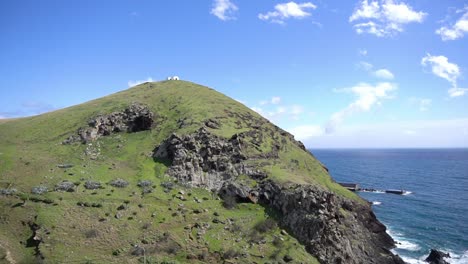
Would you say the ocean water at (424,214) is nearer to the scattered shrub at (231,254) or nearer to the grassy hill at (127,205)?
→ the grassy hill at (127,205)

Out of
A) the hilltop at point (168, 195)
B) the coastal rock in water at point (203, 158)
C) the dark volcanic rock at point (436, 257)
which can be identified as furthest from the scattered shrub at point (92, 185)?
the dark volcanic rock at point (436, 257)

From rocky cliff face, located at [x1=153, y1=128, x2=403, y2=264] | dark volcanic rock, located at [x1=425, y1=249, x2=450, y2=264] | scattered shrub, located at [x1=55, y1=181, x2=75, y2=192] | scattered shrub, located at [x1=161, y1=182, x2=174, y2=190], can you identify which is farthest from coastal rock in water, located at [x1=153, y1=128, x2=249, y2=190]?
dark volcanic rock, located at [x1=425, y1=249, x2=450, y2=264]

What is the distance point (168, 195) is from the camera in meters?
72.8

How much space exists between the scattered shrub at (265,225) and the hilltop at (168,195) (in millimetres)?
230

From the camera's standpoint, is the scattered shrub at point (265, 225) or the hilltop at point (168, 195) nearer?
the hilltop at point (168, 195)

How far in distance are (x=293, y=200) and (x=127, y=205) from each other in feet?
105

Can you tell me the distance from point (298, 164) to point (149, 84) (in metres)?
77.9

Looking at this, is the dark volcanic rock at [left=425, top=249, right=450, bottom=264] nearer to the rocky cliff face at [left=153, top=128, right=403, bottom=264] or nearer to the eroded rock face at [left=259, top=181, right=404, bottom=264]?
the eroded rock face at [left=259, top=181, right=404, bottom=264]

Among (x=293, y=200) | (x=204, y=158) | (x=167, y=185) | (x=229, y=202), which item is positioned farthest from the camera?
(x=204, y=158)

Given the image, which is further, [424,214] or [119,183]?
[424,214]

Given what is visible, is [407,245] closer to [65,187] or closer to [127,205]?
[127,205]

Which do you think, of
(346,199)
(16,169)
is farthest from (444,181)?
(16,169)

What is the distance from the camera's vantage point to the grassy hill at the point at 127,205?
54500 millimetres

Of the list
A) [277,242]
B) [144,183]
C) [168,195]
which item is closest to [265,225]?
[277,242]
